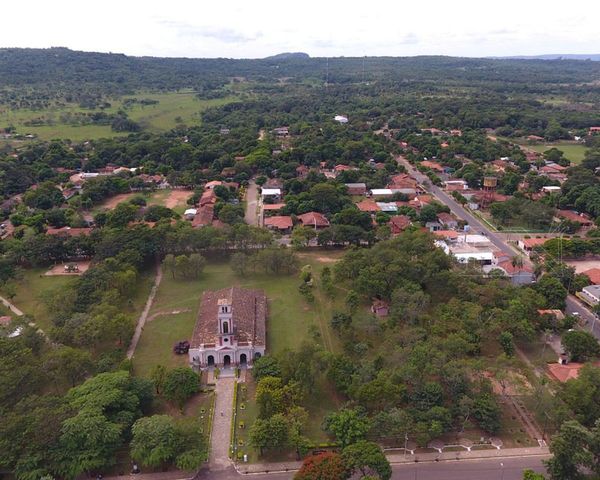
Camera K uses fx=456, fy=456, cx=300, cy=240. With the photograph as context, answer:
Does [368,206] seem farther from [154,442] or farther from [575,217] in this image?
[154,442]

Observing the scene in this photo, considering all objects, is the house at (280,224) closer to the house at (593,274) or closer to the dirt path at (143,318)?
the dirt path at (143,318)

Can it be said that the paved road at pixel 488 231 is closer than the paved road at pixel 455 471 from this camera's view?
No

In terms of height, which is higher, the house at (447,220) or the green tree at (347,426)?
the green tree at (347,426)

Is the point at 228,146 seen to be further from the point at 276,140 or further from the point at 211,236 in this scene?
the point at 211,236

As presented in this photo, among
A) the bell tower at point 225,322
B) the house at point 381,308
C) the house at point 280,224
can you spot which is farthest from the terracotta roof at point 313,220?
the bell tower at point 225,322

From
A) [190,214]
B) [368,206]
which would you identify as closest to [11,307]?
[190,214]

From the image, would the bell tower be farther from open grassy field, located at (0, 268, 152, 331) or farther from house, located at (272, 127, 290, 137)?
house, located at (272, 127, 290, 137)

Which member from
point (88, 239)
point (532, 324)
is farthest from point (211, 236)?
point (532, 324)
